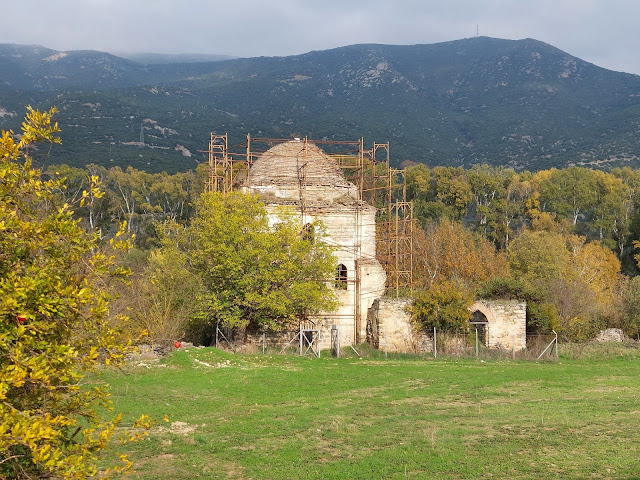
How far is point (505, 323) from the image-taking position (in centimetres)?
2217

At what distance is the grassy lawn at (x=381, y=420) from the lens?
337 inches

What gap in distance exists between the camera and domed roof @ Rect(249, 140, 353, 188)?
83.2ft

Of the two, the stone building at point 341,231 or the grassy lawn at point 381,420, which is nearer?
the grassy lawn at point 381,420

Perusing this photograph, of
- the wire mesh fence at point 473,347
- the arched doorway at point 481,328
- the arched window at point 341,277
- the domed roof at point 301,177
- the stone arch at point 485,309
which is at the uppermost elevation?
the domed roof at point 301,177

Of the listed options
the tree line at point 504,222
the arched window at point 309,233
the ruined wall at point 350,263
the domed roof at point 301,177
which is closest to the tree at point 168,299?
the ruined wall at point 350,263

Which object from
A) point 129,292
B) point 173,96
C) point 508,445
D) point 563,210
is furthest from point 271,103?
point 508,445

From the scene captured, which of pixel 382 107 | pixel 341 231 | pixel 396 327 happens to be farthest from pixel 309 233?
pixel 382 107

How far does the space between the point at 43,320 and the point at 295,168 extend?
858 inches

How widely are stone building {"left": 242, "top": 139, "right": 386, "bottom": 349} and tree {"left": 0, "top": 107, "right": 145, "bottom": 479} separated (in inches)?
708

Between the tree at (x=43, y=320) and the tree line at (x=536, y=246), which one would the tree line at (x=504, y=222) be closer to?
the tree line at (x=536, y=246)

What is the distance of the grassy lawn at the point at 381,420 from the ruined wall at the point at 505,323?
437 cm

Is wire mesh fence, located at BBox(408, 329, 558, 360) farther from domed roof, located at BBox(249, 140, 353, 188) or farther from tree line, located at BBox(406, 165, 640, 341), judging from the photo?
domed roof, located at BBox(249, 140, 353, 188)

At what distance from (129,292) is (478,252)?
23.7 m

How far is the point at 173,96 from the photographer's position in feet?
294
